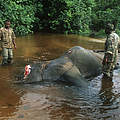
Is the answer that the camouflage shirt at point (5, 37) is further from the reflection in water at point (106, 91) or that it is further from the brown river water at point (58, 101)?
the reflection in water at point (106, 91)

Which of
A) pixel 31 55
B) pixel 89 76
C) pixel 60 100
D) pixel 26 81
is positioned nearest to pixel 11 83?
pixel 26 81

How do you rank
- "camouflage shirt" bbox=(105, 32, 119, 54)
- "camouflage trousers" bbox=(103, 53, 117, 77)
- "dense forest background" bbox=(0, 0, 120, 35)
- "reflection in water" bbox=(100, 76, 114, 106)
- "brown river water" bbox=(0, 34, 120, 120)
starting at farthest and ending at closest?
1. "dense forest background" bbox=(0, 0, 120, 35)
2. "camouflage trousers" bbox=(103, 53, 117, 77)
3. "camouflage shirt" bbox=(105, 32, 119, 54)
4. "reflection in water" bbox=(100, 76, 114, 106)
5. "brown river water" bbox=(0, 34, 120, 120)

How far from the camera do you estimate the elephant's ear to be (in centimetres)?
555

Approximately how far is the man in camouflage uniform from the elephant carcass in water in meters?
0.56

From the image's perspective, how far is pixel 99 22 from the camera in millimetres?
20734

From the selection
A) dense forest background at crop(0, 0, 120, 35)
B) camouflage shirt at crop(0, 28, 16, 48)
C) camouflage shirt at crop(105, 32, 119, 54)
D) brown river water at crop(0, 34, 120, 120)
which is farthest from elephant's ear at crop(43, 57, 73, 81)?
dense forest background at crop(0, 0, 120, 35)

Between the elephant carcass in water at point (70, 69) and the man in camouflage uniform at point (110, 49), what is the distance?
0.56 metres

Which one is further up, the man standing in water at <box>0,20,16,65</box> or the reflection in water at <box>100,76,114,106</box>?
the man standing in water at <box>0,20,16,65</box>

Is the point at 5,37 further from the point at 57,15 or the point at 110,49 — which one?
the point at 57,15

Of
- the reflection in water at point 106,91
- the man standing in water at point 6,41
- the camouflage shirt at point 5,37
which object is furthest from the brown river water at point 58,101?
the camouflage shirt at point 5,37

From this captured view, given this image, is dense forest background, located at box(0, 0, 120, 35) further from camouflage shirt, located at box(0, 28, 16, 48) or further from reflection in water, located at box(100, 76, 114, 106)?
reflection in water, located at box(100, 76, 114, 106)

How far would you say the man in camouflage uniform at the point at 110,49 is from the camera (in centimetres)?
564

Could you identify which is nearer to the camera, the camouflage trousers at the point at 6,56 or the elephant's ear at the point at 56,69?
the elephant's ear at the point at 56,69

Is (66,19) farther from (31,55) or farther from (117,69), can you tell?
(117,69)
